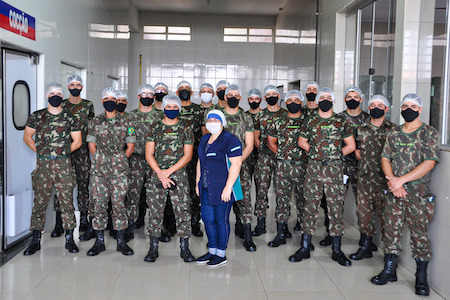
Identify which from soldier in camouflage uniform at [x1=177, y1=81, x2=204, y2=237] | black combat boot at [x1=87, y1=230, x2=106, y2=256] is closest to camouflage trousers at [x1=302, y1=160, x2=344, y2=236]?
soldier in camouflage uniform at [x1=177, y1=81, x2=204, y2=237]

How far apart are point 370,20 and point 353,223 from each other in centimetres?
271

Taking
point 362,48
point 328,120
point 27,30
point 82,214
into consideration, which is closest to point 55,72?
point 27,30

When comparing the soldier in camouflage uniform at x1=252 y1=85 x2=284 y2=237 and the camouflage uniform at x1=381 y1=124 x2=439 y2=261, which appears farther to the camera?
the soldier in camouflage uniform at x1=252 y1=85 x2=284 y2=237

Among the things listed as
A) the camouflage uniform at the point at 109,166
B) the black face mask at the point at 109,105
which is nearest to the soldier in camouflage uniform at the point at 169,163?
the camouflage uniform at the point at 109,166

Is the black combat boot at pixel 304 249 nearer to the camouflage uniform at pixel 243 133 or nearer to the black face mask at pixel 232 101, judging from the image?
the camouflage uniform at pixel 243 133

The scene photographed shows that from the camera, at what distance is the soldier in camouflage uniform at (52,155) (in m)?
4.28

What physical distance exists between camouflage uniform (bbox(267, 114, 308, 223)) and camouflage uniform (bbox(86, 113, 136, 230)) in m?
1.53

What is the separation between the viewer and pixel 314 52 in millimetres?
7707

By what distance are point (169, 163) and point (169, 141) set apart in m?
0.21

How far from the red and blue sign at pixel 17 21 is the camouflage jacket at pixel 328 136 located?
301cm

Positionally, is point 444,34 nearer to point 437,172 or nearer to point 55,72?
point 437,172

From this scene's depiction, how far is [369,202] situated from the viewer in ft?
14.2

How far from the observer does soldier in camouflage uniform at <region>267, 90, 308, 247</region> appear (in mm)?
4516

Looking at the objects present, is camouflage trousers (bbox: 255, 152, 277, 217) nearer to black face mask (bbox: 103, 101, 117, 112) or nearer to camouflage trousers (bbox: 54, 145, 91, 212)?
black face mask (bbox: 103, 101, 117, 112)
